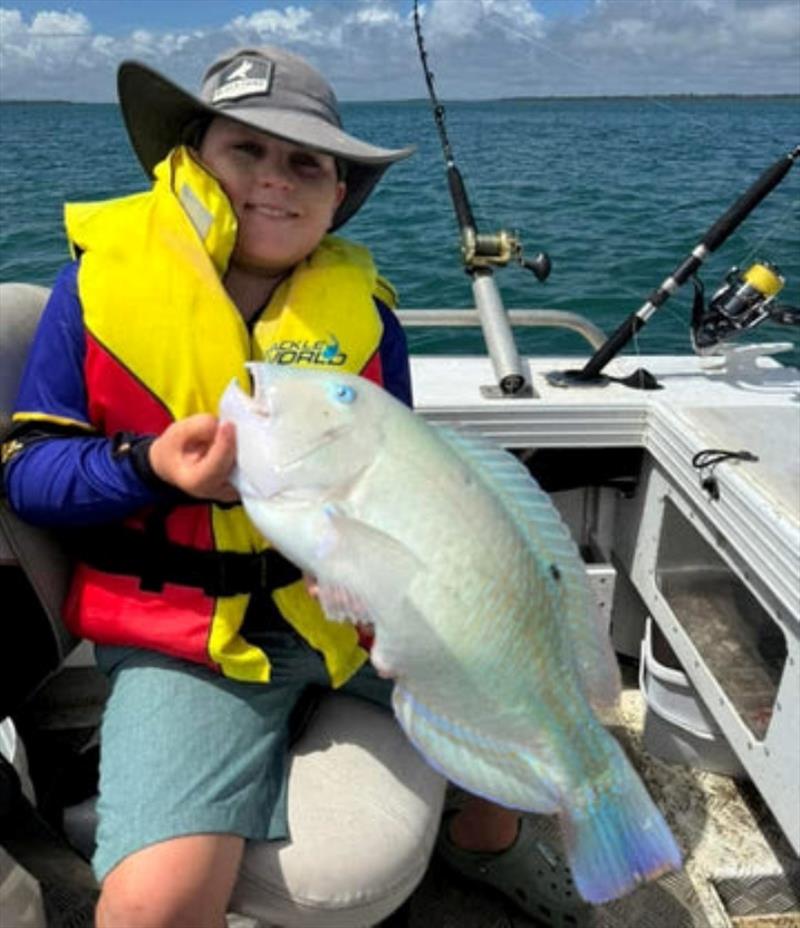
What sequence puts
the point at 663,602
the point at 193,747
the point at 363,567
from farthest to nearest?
the point at 663,602 → the point at 193,747 → the point at 363,567

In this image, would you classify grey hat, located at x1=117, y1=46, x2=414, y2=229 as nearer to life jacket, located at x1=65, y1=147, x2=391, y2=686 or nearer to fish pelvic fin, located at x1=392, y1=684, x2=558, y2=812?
life jacket, located at x1=65, y1=147, x2=391, y2=686

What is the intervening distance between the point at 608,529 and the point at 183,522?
1.93 metres

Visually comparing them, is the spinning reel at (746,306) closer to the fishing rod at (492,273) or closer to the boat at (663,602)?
the boat at (663,602)

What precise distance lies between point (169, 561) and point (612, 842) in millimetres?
1062

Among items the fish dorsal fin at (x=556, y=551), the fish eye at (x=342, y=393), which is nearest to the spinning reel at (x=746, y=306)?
the fish dorsal fin at (x=556, y=551)

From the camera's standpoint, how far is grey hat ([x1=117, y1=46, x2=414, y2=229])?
6.59 ft

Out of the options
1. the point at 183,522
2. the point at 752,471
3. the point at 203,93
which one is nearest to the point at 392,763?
the point at 183,522

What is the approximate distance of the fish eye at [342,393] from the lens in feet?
5.08

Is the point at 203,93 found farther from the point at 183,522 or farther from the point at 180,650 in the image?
the point at 180,650

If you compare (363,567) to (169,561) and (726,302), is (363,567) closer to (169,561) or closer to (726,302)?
(169,561)

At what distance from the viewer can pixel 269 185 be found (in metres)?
2.10

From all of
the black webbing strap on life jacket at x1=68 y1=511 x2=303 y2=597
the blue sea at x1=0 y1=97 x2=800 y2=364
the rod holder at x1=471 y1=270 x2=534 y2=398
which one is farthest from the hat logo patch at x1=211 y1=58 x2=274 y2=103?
the blue sea at x1=0 y1=97 x2=800 y2=364

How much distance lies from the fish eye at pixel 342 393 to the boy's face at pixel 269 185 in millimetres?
723

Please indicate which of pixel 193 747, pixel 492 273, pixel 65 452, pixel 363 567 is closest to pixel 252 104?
pixel 65 452
